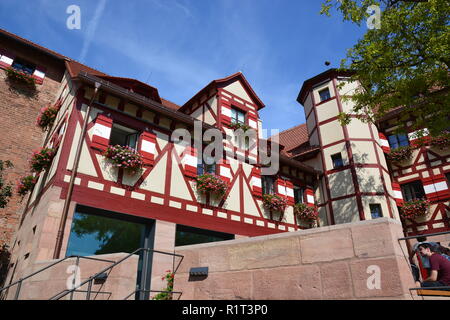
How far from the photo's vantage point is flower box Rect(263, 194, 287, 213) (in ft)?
39.0

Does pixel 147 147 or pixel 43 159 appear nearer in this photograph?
pixel 43 159

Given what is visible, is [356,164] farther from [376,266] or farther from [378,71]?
[376,266]

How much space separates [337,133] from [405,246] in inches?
463

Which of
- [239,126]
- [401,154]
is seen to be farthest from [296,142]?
[239,126]

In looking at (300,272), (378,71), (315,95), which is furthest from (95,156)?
(315,95)

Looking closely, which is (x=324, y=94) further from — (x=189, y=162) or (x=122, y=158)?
(x=122, y=158)

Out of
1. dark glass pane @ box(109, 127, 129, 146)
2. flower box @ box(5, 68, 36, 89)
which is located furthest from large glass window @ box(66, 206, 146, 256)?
flower box @ box(5, 68, 36, 89)

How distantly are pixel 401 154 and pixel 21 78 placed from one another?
16.3 meters

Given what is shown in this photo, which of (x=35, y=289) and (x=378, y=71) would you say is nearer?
(x=35, y=289)

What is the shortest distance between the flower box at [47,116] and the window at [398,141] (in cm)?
1500

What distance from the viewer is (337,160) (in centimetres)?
1513

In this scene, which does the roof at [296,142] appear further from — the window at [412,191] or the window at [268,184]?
the window at [412,191]

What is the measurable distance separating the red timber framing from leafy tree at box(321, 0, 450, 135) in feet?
17.6

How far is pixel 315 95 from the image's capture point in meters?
Result: 16.8
